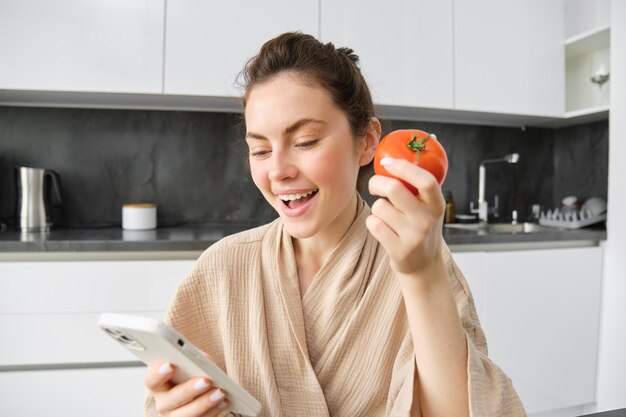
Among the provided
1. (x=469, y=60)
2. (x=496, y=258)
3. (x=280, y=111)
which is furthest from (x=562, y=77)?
(x=280, y=111)

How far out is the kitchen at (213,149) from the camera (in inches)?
67.9

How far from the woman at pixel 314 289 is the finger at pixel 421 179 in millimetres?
279

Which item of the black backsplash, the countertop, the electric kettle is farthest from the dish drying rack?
the electric kettle

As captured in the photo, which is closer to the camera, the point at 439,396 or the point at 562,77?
the point at 439,396

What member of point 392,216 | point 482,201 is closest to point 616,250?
point 482,201

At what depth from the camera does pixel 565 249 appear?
7.45 feet

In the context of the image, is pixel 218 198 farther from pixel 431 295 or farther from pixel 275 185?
pixel 431 295

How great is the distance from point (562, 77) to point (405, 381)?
7.87 ft

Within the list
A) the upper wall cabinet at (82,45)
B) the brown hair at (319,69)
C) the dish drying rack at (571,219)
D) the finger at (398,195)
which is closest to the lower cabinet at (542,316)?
the dish drying rack at (571,219)

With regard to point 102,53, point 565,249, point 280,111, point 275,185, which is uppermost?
point 102,53

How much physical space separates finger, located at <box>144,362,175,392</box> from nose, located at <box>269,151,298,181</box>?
40 centimetres

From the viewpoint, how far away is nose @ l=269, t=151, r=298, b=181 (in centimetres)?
90

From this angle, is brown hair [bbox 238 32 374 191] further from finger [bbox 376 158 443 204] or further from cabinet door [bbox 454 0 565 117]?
cabinet door [bbox 454 0 565 117]

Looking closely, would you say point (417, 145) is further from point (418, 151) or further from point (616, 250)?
point (616, 250)
